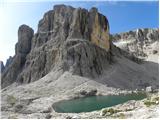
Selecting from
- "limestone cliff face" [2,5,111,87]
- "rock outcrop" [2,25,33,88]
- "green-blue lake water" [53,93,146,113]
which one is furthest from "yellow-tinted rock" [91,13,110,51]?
"green-blue lake water" [53,93,146,113]

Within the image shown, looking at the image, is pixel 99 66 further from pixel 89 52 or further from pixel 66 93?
pixel 66 93

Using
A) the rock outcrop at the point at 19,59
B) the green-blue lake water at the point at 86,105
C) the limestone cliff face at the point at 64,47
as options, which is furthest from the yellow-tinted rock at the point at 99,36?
the green-blue lake water at the point at 86,105

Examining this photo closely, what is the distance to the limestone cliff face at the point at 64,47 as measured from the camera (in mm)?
139625

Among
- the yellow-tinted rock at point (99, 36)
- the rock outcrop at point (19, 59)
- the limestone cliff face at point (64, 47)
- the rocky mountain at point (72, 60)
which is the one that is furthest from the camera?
the rock outcrop at point (19, 59)

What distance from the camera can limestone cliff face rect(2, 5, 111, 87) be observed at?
140m

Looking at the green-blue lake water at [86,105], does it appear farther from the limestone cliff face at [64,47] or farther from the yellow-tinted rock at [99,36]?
the yellow-tinted rock at [99,36]

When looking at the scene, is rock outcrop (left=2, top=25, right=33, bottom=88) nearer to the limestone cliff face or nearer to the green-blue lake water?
the limestone cliff face

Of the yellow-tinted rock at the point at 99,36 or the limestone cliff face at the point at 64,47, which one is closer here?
the limestone cliff face at the point at 64,47

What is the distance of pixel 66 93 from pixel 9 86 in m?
50.2

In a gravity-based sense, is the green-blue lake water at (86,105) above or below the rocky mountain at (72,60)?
below

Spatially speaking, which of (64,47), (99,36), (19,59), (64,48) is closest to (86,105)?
(64,48)

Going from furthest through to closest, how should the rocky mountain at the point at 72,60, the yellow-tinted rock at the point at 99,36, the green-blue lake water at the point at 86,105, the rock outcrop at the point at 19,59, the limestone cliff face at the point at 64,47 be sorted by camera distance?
the rock outcrop at the point at 19,59
the yellow-tinted rock at the point at 99,36
the limestone cliff face at the point at 64,47
the rocky mountain at the point at 72,60
the green-blue lake water at the point at 86,105

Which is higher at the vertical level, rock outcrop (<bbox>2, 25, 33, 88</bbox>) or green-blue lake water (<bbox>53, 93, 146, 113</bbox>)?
rock outcrop (<bbox>2, 25, 33, 88</bbox>)

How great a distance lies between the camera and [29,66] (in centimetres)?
15338
